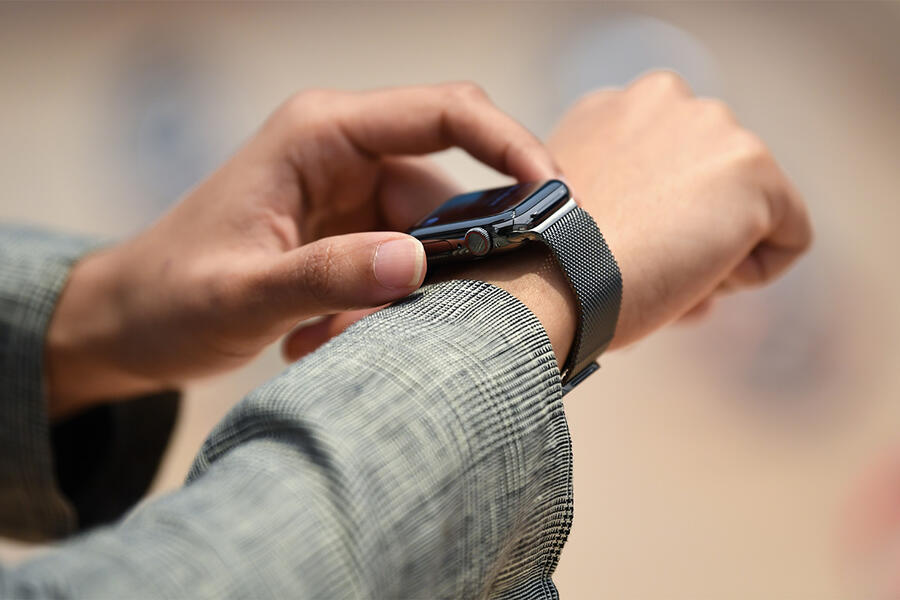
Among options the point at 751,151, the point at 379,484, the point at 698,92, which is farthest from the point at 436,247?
the point at 698,92

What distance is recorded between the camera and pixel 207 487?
0.29 metres

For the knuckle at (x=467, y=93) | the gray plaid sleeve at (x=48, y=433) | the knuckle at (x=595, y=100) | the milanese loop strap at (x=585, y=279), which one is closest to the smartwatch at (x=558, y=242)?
the milanese loop strap at (x=585, y=279)

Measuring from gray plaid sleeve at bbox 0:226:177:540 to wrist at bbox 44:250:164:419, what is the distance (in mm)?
12

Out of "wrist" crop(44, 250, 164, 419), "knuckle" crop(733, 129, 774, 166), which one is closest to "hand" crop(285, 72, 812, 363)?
"knuckle" crop(733, 129, 774, 166)

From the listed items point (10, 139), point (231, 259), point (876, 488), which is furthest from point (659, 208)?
point (10, 139)

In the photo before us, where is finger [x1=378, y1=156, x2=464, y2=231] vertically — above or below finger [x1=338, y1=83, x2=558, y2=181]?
below

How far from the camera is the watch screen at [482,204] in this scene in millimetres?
435

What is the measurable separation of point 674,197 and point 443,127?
17 cm

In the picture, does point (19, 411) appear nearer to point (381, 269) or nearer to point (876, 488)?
point (381, 269)

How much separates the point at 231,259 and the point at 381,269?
17 centimetres

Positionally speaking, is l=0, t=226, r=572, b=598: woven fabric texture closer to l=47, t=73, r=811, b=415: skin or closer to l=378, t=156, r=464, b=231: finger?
l=47, t=73, r=811, b=415: skin

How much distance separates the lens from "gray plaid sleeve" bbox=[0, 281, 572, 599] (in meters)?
0.26

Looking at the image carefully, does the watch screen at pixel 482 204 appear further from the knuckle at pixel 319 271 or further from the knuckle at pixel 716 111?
the knuckle at pixel 716 111

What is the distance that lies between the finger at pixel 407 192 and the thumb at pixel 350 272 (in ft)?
0.61
